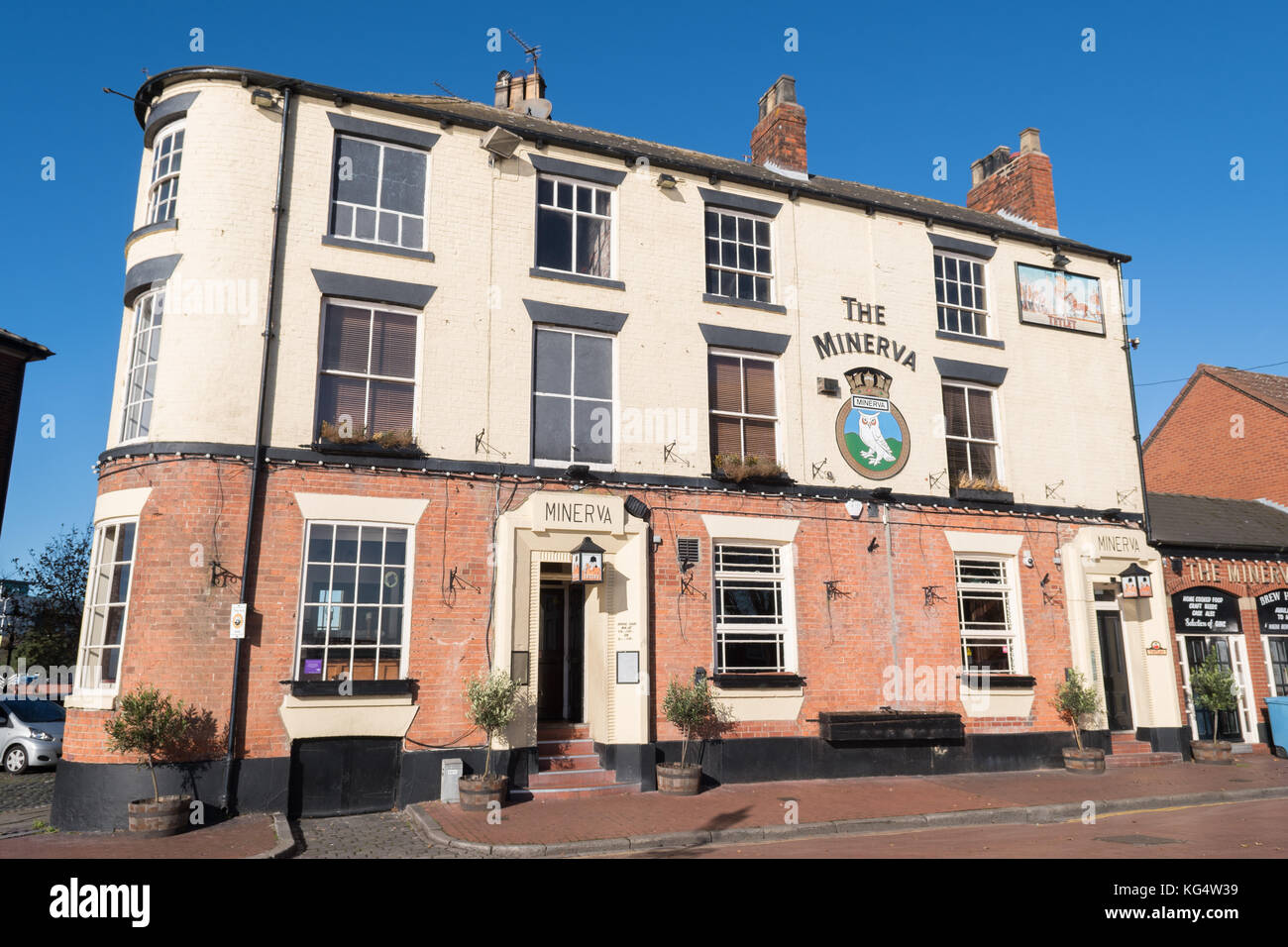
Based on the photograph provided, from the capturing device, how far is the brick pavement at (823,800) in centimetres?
1038

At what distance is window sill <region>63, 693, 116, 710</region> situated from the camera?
1105 cm

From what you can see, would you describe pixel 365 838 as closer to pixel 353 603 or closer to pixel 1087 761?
A: pixel 353 603

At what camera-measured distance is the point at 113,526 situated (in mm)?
11992

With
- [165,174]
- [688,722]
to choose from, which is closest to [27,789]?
[165,174]

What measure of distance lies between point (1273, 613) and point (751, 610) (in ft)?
41.4

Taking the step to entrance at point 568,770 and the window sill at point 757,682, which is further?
the window sill at point 757,682

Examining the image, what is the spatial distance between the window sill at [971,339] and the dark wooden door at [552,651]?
885cm

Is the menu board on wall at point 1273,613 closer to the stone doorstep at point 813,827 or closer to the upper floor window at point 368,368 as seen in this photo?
the stone doorstep at point 813,827

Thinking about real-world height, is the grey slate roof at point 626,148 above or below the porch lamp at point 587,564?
above

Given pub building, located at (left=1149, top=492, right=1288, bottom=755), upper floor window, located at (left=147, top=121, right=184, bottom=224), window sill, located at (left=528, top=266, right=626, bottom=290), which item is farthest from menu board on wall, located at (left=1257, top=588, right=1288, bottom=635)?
upper floor window, located at (left=147, top=121, right=184, bottom=224)

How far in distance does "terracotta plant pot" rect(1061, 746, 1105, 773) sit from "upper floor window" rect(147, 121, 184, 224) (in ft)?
56.6

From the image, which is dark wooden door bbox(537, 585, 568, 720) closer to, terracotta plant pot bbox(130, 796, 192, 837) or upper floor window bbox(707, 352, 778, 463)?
upper floor window bbox(707, 352, 778, 463)

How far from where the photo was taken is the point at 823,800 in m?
12.3

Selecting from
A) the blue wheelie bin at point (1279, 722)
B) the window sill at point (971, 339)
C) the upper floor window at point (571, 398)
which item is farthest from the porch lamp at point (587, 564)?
the blue wheelie bin at point (1279, 722)
